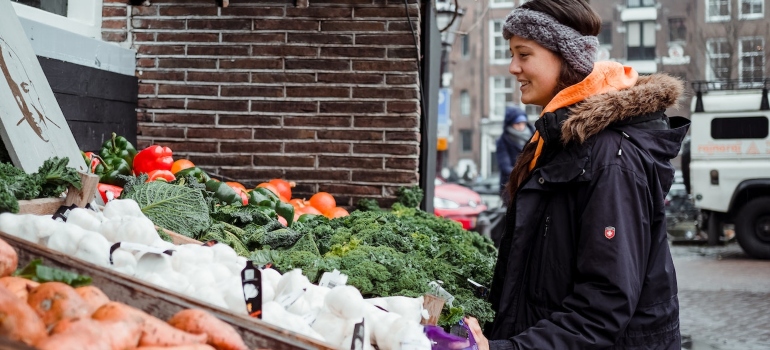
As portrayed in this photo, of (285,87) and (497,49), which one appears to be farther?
(497,49)

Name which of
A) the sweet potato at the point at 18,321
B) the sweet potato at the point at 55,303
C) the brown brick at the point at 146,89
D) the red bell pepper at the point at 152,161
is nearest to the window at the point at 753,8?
the brown brick at the point at 146,89

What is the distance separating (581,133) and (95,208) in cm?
169

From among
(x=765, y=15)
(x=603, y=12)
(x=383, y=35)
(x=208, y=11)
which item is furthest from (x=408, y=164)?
(x=603, y=12)

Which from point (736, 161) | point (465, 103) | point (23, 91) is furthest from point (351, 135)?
point (465, 103)

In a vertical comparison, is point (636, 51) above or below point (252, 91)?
above

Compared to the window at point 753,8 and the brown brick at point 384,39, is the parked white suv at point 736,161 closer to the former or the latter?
the brown brick at point 384,39

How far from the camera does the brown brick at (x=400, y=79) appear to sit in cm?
584

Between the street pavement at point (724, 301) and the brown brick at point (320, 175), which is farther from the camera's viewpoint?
the street pavement at point (724, 301)

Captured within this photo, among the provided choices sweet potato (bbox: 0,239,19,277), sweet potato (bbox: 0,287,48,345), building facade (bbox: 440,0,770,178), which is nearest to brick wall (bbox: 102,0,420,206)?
sweet potato (bbox: 0,239,19,277)

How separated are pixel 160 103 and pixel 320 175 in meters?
1.36

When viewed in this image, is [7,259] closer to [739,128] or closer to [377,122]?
[377,122]

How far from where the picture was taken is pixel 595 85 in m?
2.71

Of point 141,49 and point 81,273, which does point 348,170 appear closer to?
Result: point 141,49

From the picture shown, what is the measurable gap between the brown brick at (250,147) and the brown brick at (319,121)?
0.21 meters
